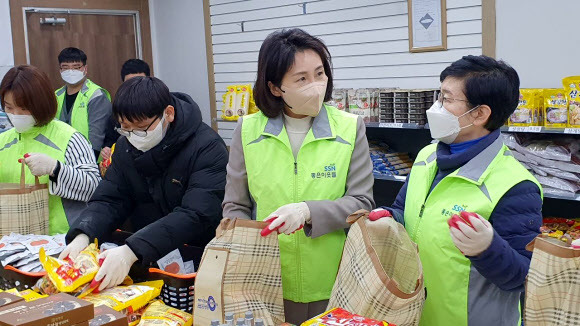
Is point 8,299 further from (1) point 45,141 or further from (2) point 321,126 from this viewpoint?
(1) point 45,141

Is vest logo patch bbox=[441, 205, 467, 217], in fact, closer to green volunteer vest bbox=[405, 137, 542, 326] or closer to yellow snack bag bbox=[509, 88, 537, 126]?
green volunteer vest bbox=[405, 137, 542, 326]

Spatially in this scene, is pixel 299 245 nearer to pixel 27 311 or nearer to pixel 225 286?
pixel 225 286

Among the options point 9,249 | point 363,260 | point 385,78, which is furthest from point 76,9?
point 363,260

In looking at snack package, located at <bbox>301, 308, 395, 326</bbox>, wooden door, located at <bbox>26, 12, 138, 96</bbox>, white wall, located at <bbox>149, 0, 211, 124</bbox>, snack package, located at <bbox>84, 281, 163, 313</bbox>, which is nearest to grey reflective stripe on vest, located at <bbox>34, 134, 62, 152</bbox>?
snack package, located at <bbox>84, 281, 163, 313</bbox>

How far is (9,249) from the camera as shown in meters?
2.79

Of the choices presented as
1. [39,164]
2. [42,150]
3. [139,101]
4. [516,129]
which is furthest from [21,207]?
[516,129]

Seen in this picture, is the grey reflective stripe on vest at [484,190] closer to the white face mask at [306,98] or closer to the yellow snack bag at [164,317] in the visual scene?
the white face mask at [306,98]

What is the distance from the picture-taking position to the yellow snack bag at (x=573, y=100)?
12.9ft

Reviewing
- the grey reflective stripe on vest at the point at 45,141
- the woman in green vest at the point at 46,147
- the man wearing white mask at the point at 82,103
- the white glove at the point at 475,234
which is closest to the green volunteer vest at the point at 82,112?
the man wearing white mask at the point at 82,103

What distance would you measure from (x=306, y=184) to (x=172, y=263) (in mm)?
743

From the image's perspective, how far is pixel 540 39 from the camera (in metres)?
4.67

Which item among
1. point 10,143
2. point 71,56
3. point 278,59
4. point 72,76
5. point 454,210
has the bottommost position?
point 454,210

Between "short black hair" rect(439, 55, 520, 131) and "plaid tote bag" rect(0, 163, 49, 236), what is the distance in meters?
2.29

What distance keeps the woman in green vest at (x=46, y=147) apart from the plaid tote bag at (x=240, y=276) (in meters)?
1.45
